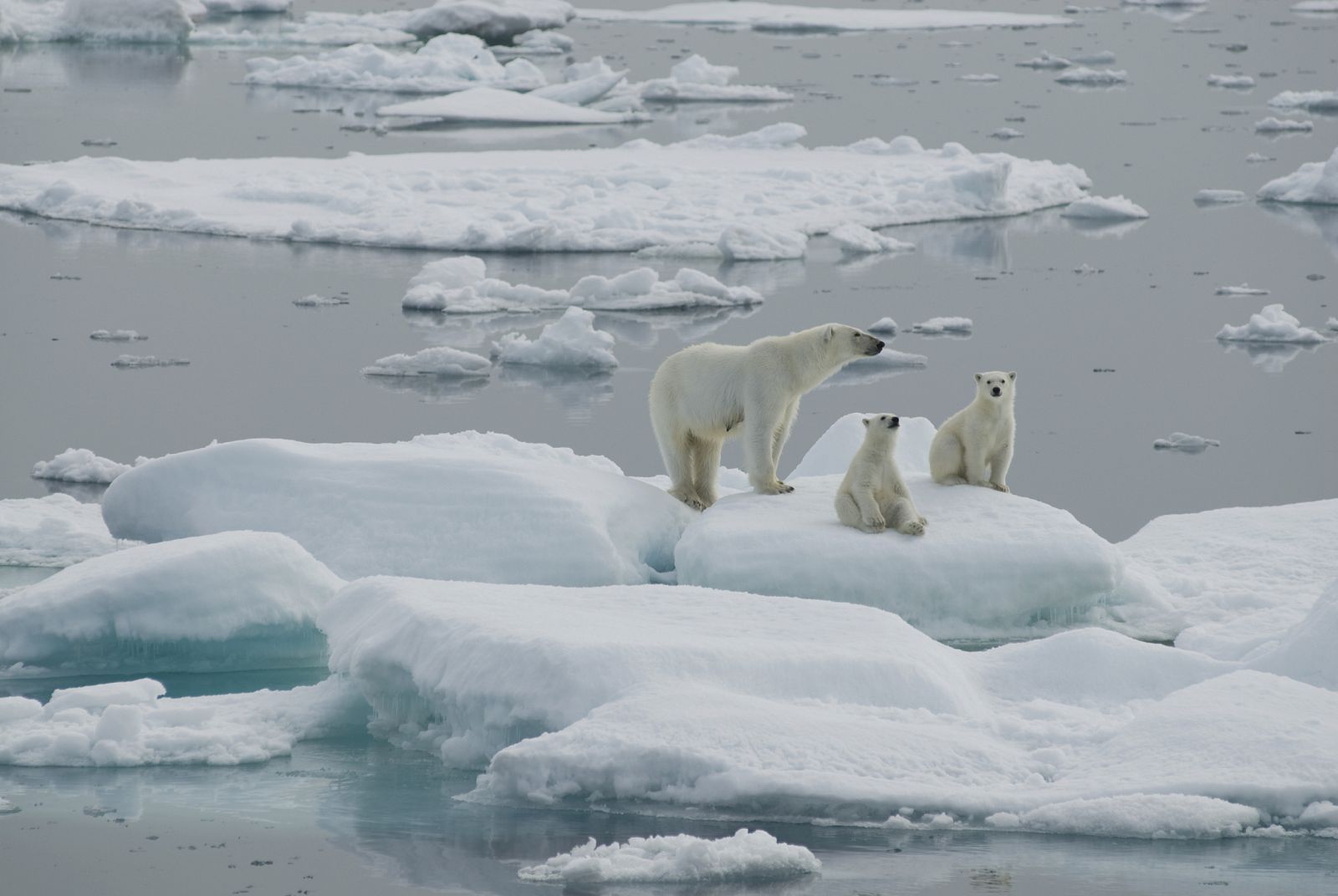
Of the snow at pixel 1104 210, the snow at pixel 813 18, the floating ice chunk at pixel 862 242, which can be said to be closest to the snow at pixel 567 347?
the floating ice chunk at pixel 862 242

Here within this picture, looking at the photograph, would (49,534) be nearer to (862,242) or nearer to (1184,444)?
(1184,444)

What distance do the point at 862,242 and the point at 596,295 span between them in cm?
328

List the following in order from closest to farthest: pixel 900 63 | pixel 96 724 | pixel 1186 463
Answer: pixel 96 724, pixel 1186 463, pixel 900 63

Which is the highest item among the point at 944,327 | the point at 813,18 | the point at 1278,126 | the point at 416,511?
the point at 813,18

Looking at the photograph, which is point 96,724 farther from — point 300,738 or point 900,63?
point 900,63

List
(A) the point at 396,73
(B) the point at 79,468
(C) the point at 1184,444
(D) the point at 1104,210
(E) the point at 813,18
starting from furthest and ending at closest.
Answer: (E) the point at 813,18, (A) the point at 396,73, (D) the point at 1104,210, (C) the point at 1184,444, (B) the point at 79,468

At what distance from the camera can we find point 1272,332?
1330cm

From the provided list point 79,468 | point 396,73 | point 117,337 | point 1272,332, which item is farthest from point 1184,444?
point 396,73

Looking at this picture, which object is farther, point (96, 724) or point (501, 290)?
point (501, 290)

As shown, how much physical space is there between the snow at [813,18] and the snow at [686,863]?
35.4 meters

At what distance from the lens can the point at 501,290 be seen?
13.7 meters

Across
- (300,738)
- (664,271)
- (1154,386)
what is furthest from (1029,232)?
(300,738)

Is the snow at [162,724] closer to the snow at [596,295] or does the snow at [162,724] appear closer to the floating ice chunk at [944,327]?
the snow at [596,295]

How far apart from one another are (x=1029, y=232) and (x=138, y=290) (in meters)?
8.32
